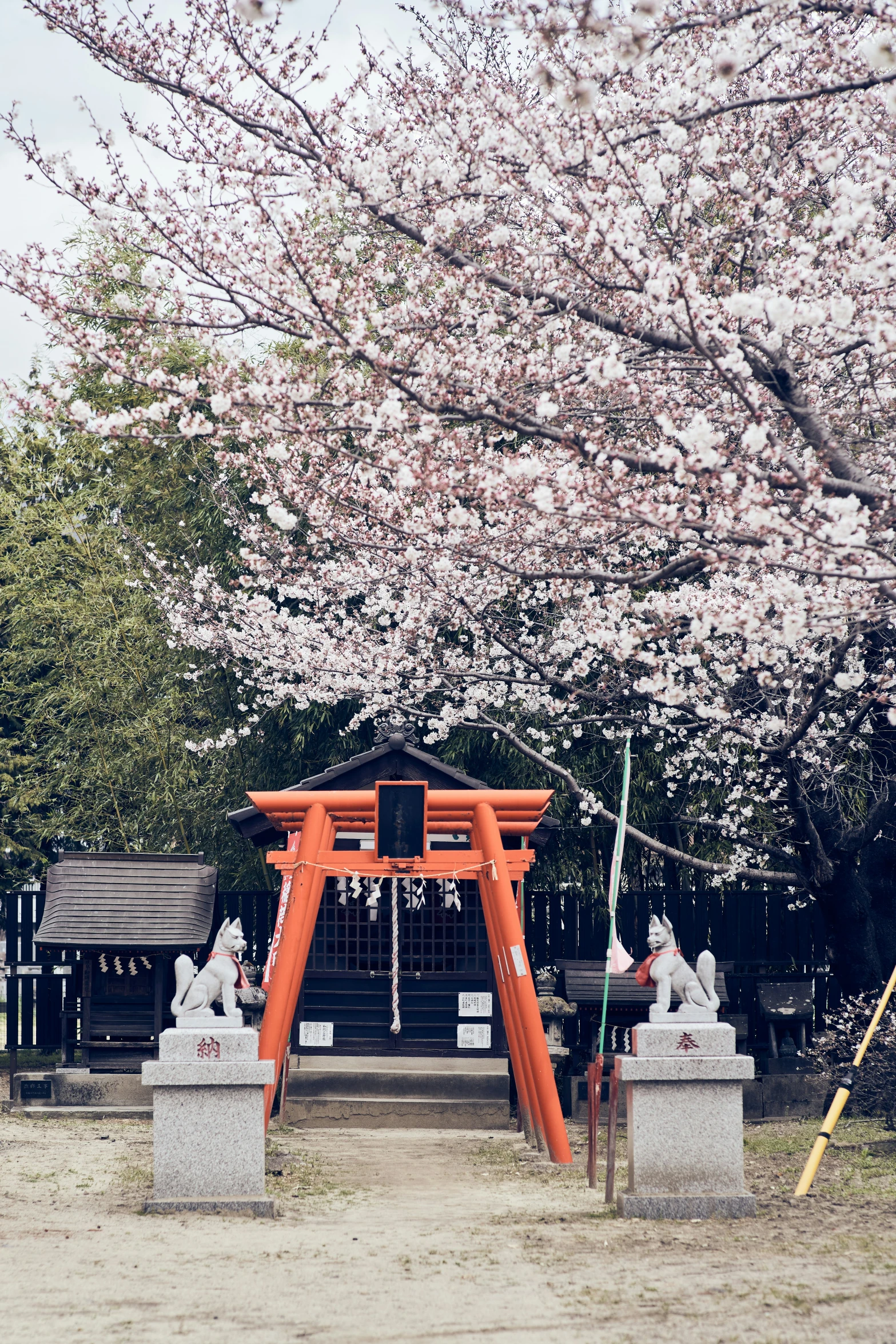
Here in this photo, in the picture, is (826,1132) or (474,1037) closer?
(826,1132)

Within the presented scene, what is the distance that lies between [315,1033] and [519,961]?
3.89 metres

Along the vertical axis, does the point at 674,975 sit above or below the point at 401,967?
above

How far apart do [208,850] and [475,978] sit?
4404mm

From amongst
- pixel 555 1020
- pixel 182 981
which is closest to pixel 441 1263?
pixel 182 981

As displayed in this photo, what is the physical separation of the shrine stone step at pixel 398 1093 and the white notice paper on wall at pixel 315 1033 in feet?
0.49

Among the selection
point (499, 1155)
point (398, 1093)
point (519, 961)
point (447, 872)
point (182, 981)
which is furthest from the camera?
point (398, 1093)

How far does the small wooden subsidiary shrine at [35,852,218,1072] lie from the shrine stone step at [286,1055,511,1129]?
1599 mm

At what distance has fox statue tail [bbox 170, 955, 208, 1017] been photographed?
8.09 m

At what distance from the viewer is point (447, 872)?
432 inches

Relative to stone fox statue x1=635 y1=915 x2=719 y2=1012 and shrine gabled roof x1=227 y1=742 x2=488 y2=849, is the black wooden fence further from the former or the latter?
stone fox statue x1=635 y1=915 x2=719 y2=1012

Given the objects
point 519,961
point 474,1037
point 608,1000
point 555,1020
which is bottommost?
point 474,1037

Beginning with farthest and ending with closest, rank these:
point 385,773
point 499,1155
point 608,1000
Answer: point 385,773, point 608,1000, point 499,1155

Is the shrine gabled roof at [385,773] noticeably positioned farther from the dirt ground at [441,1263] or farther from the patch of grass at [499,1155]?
the dirt ground at [441,1263]

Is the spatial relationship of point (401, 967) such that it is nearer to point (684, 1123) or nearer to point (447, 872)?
point (447, 872)
